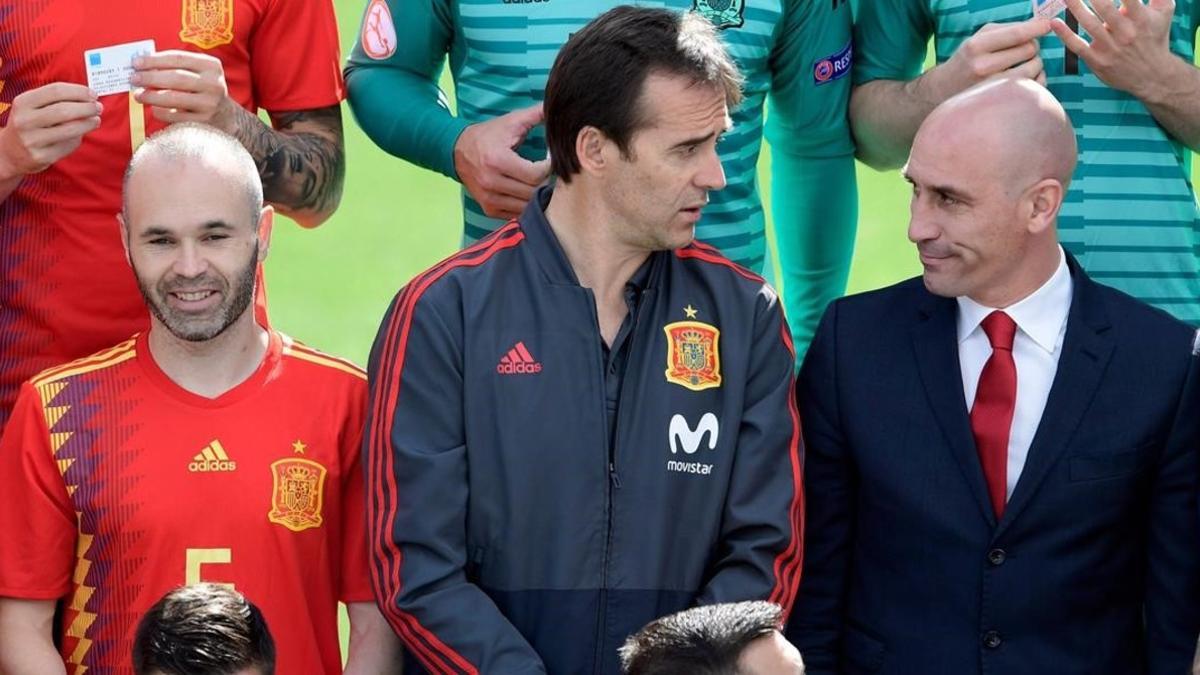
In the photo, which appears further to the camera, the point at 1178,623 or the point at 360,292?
the point at 360,292

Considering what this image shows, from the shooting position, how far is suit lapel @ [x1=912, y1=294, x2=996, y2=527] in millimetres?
4395

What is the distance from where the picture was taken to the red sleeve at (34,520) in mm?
4367

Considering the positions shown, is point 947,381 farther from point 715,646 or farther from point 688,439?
point 715,646

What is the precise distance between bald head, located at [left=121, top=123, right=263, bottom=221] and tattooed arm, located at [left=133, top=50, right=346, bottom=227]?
0.34ft

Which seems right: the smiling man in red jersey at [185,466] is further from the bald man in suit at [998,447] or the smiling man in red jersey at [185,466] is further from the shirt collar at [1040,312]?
the shirt collar at [1040,312]

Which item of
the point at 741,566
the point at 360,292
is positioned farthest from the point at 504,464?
the point at 360,292

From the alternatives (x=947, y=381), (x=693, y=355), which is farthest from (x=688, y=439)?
(x=947, y=381)

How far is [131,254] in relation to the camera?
14.7 ft

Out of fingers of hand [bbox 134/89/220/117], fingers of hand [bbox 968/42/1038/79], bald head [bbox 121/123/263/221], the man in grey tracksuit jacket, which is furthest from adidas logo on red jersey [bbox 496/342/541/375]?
fingers of hand [bbox 968/42/1038/79]

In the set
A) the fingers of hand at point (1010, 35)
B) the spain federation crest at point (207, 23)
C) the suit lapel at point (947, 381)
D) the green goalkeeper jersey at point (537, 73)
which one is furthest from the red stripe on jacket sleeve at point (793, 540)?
the spain federation crest at point (207, 23)

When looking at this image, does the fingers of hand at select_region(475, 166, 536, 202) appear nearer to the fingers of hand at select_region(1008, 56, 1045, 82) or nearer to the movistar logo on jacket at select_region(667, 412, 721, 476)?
the movistar logo on jacket at select_region(667, 412, 721, 476)

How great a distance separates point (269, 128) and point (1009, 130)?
5.46 feet

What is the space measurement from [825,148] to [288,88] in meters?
1.36

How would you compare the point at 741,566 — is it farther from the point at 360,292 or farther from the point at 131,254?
the point at 360,292
